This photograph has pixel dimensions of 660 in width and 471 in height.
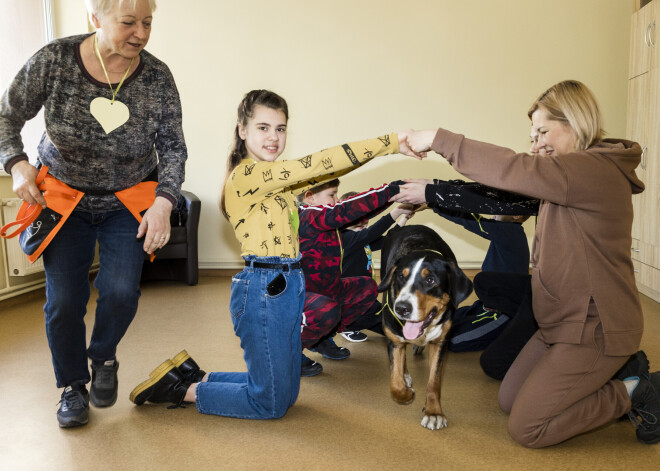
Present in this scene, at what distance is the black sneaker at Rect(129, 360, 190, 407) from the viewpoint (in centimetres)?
231

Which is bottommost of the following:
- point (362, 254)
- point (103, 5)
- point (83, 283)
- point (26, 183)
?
point (362, 254)

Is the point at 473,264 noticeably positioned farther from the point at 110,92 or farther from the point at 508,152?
the point at 110,92

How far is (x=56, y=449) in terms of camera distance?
202cm

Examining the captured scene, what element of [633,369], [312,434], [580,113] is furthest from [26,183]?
[633,369]

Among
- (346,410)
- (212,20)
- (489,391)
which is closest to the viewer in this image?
(346,410)

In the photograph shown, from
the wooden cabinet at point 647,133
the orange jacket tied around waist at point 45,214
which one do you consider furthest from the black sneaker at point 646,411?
the wooden cabinet at point 647,133

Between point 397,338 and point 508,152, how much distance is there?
36.1 inches

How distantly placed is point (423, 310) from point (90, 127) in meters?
1.45

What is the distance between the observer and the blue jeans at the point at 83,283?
211cm

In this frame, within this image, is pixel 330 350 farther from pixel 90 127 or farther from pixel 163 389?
pixel 90 127

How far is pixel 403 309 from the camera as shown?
87.1 inches

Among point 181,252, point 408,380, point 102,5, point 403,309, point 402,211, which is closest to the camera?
point 102,5

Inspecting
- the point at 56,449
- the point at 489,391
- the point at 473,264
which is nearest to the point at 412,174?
the point at 473,264

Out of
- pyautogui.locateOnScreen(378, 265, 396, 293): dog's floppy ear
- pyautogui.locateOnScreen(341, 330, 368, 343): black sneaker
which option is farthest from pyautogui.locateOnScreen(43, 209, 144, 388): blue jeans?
pyautogui.locateOnScreen(341, 330, 368, 343): black sneaker
